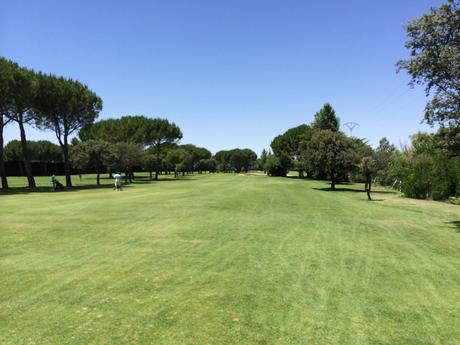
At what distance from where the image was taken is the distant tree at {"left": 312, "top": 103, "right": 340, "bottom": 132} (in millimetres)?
72938

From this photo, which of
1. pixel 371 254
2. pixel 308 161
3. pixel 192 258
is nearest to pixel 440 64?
pixel 371 254

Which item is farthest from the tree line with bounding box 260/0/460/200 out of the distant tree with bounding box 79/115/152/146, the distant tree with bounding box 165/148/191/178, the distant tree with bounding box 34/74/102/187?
the distant tree with bounding box 165/148/191/178

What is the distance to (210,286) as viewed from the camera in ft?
23.4

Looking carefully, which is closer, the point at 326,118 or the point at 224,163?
the point at 326,118

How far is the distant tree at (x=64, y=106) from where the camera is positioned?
135 feet

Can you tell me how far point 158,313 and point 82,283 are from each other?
221 centimetres

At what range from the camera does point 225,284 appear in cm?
727

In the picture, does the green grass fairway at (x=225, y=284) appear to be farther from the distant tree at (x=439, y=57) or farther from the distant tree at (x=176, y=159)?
the distant tree at (x=176, y=159)

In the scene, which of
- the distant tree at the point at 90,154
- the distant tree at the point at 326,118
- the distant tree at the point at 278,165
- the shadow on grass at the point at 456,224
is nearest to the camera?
the shadow on grass at the point at 456,224

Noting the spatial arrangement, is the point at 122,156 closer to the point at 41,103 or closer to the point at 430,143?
the point at 41,103

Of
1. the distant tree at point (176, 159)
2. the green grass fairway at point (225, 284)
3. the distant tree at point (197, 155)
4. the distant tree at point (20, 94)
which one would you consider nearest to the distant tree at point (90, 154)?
the distant tree at point (20, 94)

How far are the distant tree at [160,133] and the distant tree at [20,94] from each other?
1207 inches

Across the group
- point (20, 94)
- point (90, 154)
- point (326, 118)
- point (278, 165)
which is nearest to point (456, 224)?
point (20, 94)

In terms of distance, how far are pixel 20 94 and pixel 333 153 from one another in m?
32.3
